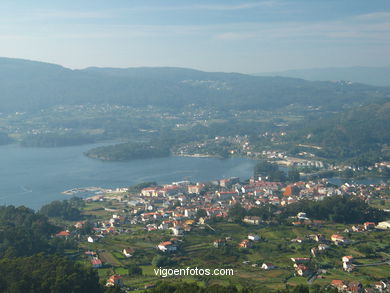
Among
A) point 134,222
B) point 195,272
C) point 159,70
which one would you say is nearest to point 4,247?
point 195,272

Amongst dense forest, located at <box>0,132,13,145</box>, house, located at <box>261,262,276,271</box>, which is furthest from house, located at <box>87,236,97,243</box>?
dense forest, located at <box>0,132,13,145</box>

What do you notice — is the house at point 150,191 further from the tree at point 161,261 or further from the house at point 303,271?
the house at point 303,271

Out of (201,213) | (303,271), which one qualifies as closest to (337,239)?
(303,271)

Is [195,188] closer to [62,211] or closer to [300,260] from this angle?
[62,211]

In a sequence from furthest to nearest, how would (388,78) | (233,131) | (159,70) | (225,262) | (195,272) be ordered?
(388,78)
(159,70)
(233,131)
(225,262)
(195,272)

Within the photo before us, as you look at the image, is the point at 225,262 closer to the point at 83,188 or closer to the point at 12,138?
the point at 83,188

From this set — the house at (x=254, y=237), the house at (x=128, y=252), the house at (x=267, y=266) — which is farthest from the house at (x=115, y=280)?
the house at (x=254, y=237)

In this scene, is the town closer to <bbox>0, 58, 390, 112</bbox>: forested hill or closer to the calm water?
the calm water
